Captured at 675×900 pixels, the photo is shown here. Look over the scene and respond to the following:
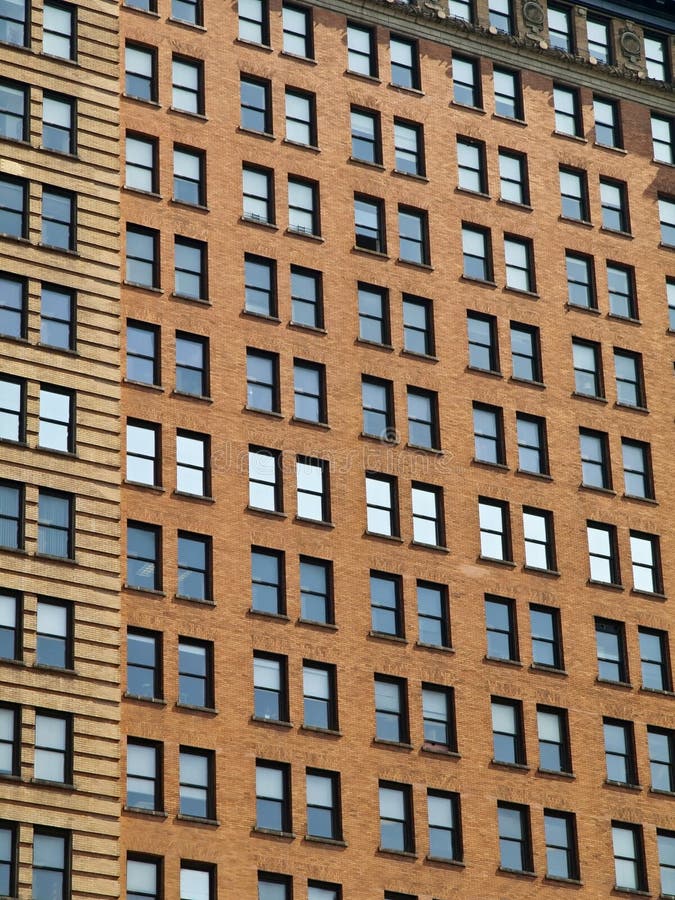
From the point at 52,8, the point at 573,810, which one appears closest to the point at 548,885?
the point at 573,810

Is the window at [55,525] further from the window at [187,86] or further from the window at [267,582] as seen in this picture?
the window at [187,86]

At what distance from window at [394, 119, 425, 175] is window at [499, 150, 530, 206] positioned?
A: 3.42m

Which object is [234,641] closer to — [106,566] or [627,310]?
[106,566]

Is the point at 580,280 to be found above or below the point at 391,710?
above

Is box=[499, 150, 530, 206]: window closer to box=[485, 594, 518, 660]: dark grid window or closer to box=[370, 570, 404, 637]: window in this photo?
box=[485, 594, 518, 660]: dark grid window

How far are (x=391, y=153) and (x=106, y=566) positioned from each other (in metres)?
21.9

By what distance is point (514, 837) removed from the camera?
83812mm

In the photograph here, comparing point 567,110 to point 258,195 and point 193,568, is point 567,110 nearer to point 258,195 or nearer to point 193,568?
point 258,195

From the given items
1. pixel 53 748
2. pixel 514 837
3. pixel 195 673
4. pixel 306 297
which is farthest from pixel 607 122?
pixel 53 748

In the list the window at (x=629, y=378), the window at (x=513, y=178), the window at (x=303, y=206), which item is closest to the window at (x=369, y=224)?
the window at (x=303, y=206)

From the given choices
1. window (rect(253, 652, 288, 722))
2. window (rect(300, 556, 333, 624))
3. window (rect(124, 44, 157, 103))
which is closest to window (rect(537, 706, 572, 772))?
window (rect(300, 556, 333, 624))

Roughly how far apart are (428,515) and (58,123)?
18.6 meters

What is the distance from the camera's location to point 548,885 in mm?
83125

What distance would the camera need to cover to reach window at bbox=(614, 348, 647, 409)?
93.8 meters
